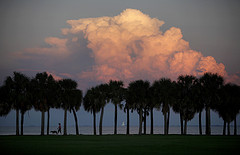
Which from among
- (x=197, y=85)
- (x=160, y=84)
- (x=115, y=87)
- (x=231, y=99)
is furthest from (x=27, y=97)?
(x=231, y=99)

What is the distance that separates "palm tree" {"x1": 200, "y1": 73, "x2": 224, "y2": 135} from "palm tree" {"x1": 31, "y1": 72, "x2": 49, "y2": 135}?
123 feet

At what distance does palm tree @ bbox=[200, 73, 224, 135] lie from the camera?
2874 inches

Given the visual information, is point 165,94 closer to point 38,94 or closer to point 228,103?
point 228,103

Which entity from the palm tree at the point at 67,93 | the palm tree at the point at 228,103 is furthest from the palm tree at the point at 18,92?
the palm tree at the point at 228,103

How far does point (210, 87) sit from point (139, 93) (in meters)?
17.4

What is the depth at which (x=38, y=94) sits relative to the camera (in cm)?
7031

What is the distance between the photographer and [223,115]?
7781 cm

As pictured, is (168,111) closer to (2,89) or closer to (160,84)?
(160,84)

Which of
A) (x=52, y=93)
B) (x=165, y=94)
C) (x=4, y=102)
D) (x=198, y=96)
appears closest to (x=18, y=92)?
(x=4, y=102)

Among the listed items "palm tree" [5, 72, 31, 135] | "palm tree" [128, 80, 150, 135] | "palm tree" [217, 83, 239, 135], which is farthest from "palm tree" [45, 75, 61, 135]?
"palm tree" [217, 83, 239, 135]

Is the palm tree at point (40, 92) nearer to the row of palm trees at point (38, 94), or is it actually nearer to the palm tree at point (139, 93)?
the row of palm trees at point (38, 94)

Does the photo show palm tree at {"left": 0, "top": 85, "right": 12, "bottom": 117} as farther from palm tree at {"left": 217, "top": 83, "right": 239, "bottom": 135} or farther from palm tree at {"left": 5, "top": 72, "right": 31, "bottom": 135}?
palm tree at {"left": 217, "top": 83, "right": 239, "bottom": 135}

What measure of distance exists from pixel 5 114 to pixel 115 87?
2866 cm

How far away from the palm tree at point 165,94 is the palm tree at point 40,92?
88.8 ft
